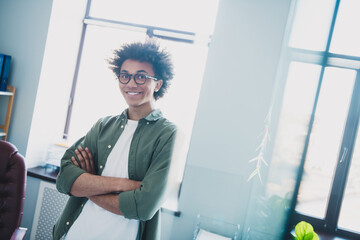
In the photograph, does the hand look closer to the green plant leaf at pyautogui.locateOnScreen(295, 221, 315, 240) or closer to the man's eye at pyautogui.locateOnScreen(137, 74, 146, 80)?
the man's eye at pyautogui.locateOnScreen(137, 74, 146, 80)

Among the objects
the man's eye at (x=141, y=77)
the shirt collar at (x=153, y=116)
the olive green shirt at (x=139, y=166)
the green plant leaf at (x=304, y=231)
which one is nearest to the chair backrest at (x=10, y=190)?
the olive green shirt at (x=139, y=166)

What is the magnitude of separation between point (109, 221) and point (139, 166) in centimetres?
26

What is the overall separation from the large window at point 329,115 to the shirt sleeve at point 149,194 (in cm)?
51

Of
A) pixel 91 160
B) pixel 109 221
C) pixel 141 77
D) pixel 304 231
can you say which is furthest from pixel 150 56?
pixel 304 231

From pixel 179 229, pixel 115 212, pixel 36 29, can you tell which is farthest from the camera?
pixel 36 29

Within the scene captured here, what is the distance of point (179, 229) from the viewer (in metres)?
1.19

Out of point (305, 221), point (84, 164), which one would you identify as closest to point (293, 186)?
point (305, 221)

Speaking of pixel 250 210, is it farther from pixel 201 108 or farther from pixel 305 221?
pixel 201 108

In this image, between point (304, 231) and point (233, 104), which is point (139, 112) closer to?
point (233, 104)

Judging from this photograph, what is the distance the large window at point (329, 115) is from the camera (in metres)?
0.86

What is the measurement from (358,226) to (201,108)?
69 centimetres

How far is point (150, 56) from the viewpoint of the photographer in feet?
3.95

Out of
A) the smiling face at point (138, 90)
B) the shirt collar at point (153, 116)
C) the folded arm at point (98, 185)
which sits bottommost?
the folded arm at point (98, 185)

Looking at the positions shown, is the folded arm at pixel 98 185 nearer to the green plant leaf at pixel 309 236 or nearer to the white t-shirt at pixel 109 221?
the white t-shirt at pixel 109 221
